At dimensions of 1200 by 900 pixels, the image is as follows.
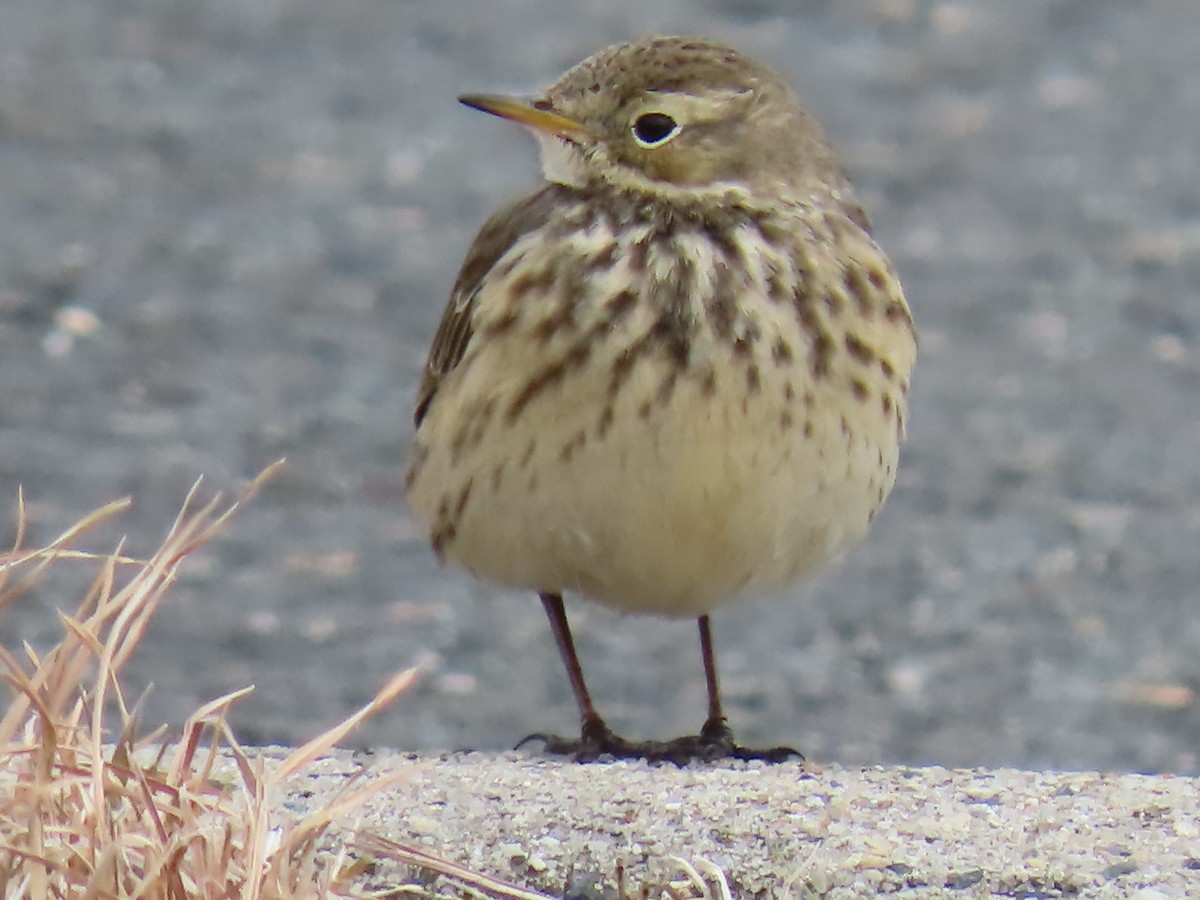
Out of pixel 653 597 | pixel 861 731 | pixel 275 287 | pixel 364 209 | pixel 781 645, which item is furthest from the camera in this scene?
pixel 364 209

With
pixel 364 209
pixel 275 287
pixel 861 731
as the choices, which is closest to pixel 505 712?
pixel 861 731

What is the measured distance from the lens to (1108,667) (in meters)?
7.69

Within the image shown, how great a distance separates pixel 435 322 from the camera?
9523 mm

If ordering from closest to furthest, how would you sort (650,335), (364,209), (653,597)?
(650,335), (653,597), (364,209)

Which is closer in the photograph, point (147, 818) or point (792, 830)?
point (147, 818)

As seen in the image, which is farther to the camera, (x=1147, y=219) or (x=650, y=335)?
(x=1147, y=219)

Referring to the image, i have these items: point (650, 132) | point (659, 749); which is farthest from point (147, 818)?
point (650, 132)

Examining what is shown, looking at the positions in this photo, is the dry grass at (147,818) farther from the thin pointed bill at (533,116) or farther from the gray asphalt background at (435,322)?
the gray asphalt background at (435,322)

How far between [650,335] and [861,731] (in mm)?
2528

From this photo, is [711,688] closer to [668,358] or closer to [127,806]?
[668,358]

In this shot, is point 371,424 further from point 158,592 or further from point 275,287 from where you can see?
point 158,592

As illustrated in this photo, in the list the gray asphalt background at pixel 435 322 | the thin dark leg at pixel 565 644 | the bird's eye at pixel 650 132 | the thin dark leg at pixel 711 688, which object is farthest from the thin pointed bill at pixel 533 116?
the gray asphalt background at pixel 435 322

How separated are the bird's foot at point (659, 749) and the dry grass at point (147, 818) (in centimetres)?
142

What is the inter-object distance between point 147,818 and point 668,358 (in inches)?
63.3
